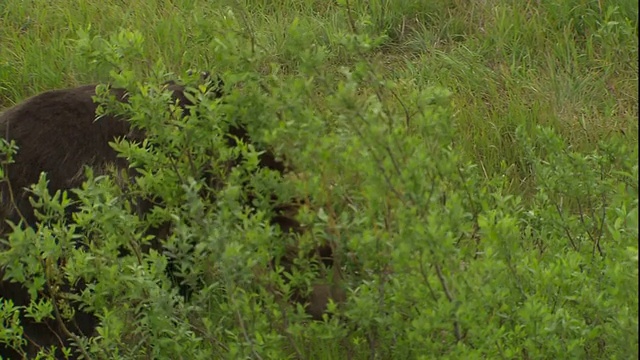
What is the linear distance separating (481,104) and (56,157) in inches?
98.2

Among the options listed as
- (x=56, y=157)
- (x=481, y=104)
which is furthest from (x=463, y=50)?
(x=56, y=157)

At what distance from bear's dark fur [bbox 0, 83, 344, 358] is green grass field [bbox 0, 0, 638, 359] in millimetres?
234

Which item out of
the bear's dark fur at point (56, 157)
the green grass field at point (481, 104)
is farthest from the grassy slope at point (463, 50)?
the bear's dark fur at point (56, 157)

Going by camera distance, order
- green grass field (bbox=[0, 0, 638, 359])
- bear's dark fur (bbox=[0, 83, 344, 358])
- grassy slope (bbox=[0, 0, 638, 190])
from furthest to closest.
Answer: grassy slope (bbox=[0, 0, 638, 190])
bear's dark fur (bbox=[0, 83, 344, 358])
green grass field (bbox=[0, 0, 638, 359])

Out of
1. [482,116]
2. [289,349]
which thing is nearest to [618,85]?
[482,116]

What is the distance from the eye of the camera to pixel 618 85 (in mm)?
5871

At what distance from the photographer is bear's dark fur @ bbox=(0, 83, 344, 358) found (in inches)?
148

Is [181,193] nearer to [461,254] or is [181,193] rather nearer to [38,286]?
[38,286]

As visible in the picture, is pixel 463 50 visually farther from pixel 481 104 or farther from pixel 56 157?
pixel 56 157

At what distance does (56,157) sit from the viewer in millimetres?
3949

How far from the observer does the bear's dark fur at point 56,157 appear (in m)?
3.77

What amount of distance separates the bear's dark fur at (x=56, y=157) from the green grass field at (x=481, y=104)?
0.23 meters

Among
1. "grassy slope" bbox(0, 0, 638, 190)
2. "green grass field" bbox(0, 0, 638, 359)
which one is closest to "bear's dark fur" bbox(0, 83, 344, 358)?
"green grass field" bbox(0, 0, 638, 359)

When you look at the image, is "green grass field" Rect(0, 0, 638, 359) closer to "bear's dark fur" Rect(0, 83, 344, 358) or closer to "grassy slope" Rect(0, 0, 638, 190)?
"grassy slope" Rect(0, 0, 638, 190)
